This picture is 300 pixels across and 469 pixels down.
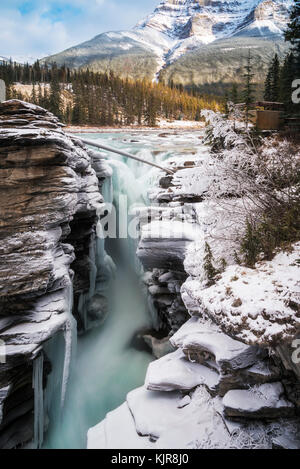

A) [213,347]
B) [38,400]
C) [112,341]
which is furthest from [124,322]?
[213,347]

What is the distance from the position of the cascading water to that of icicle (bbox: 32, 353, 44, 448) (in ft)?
1.51

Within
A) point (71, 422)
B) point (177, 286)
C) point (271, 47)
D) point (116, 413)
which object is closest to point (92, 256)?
point (177, 286)

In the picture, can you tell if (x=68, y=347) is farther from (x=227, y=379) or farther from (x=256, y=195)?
(x=256, y=195)

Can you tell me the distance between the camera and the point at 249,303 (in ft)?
13.8

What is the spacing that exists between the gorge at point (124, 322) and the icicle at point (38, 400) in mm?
34

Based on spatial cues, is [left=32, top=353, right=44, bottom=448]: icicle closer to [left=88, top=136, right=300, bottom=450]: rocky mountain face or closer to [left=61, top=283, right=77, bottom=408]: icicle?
[left=61, top=283, right=77, bottom=408]: icicle

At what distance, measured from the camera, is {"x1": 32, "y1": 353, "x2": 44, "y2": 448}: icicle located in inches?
301

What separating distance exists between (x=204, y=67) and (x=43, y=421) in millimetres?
212760

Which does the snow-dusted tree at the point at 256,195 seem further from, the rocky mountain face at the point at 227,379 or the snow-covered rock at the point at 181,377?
the snow-covered rock at the point at 181,377

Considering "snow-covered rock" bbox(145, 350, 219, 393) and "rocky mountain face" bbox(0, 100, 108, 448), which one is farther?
"rocky mountain face" bbox(0, 100, 108, 448)
